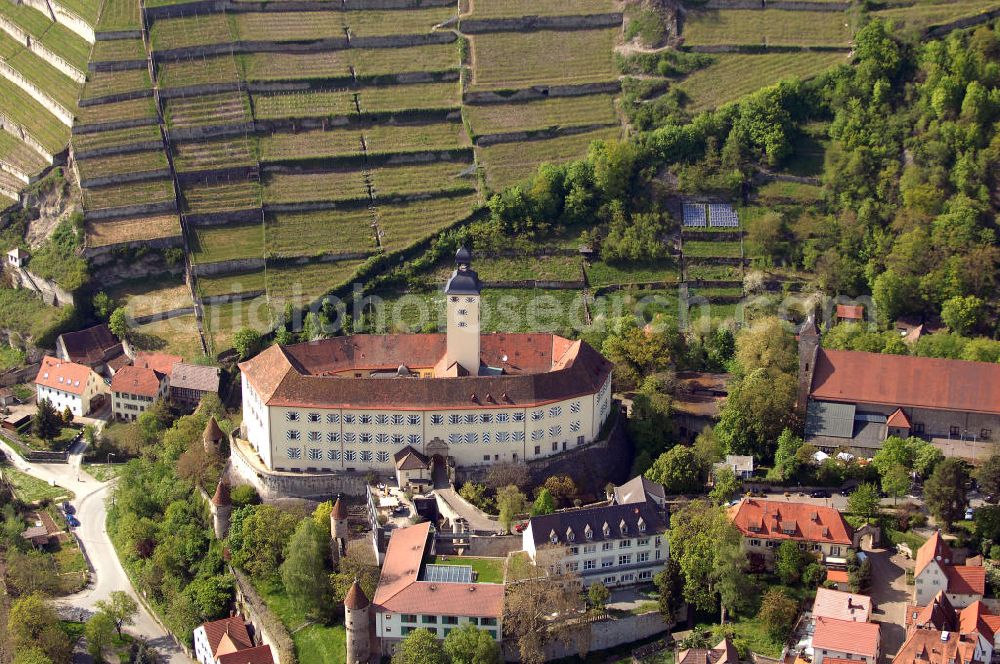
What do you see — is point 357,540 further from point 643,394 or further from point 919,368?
point 919,368

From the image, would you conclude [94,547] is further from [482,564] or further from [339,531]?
[482,564]

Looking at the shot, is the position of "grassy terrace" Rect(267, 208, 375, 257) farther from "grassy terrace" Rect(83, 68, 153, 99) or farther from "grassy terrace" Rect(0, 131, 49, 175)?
"grassy terrace" Rect(0, 131, 49, 175)

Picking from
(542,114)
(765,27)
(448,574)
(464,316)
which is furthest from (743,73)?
(448,574)


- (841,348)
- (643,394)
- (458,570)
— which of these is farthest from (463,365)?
(841,348)

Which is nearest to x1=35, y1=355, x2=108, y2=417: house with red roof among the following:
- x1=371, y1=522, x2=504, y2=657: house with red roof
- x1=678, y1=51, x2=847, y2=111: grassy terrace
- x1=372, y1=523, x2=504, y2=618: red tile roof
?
x1=372, y1=523, x2=504, y2=618: red tile roof

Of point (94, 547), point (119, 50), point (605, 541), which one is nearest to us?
point (605, 541)

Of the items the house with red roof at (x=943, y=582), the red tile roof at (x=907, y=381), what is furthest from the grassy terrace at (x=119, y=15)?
the house with red roof at (x=943, y=582)
